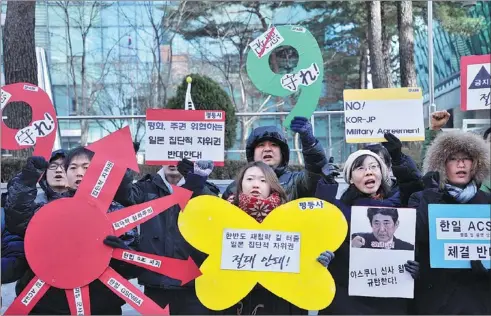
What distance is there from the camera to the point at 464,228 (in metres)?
3.46

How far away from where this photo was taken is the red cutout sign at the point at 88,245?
11.4 feet

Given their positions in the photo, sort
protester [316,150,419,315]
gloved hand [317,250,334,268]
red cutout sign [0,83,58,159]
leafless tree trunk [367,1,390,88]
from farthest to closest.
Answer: leafless tree trunk [367,1,390,88], red cutout sign [0,83,58,159], protester [316,150,419,315], gloved hand [317,250,334,268]

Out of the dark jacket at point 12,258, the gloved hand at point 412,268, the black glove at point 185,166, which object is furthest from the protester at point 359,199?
the dark jacket at point 12,258

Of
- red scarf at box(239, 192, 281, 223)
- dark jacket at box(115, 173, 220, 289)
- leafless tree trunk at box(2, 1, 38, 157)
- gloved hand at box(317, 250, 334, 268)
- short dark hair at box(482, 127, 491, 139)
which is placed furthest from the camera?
leafless tree trunk at box(2, 1, 38, 157)

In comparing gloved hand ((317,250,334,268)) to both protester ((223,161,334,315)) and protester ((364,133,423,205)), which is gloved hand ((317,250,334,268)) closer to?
protester ((223,161,334,315))

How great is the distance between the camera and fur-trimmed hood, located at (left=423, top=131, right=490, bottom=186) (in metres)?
3.59

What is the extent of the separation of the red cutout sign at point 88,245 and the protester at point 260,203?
0.29 m

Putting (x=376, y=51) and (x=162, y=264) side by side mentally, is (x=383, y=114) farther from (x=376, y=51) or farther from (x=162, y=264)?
(x=376, y=51)

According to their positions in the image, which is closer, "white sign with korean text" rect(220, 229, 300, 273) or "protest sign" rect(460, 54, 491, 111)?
"white sign with korean text" rect(220, 229, 300, 273)

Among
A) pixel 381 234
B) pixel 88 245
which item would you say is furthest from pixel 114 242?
pixel 381 234

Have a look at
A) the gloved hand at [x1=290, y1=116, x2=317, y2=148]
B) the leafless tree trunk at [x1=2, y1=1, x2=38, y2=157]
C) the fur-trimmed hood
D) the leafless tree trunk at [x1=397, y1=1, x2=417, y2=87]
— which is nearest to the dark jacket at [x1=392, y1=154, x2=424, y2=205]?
the fur-trimmed hood

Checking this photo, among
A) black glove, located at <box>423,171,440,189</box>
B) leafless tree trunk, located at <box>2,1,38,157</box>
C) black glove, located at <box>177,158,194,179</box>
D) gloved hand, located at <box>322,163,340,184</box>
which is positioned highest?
leafless tree trunk, located at <box>2,1,38,157</box>

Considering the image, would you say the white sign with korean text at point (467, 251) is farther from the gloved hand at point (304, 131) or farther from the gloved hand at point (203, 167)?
the gloved hand at point (203, 167)

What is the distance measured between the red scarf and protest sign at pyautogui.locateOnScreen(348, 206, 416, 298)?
439 millimetres
